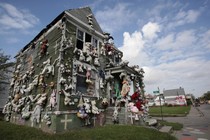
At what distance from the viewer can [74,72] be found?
8.53 meters

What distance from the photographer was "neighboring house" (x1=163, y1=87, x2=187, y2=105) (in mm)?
61675

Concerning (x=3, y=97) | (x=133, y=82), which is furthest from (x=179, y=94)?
(x=3, y=97)

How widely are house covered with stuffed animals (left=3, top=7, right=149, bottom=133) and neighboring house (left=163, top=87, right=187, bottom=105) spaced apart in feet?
198

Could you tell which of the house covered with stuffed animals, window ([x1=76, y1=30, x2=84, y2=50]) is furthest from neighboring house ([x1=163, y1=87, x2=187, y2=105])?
window ([x1=76, y1=30, x2=84, y2=50])

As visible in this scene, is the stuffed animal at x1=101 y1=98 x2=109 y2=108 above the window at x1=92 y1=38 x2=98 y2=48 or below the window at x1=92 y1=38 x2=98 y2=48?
below

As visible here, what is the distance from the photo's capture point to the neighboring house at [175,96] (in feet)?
202

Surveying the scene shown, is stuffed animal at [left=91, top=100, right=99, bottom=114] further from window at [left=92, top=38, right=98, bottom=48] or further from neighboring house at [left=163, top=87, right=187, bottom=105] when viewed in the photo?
neighboring house at [left=163, top=87, right=187, bottom=105]

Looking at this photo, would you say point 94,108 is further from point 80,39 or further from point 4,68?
point 4,68

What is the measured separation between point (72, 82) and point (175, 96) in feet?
223

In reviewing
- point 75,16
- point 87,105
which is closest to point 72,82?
point 87,105

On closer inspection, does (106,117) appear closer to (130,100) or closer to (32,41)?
(130,100)

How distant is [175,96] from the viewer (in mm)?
64750

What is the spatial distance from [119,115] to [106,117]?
118cm

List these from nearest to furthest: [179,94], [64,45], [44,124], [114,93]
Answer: [44,124] < [64,45] < [114,93] < [179,94]
